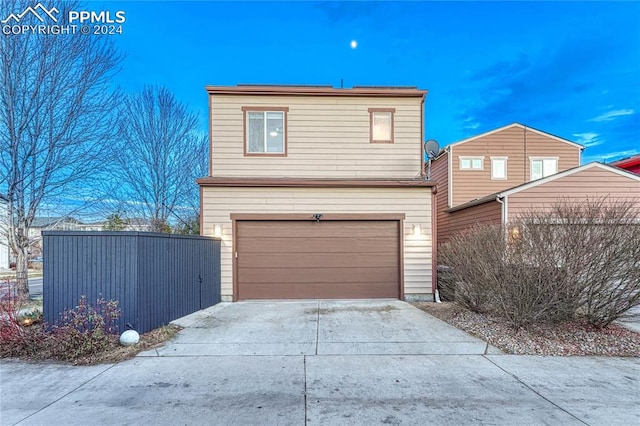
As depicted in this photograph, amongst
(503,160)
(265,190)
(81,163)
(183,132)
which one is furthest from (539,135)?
(81,163)

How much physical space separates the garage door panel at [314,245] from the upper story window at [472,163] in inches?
302

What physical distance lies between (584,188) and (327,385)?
1080 centimetres

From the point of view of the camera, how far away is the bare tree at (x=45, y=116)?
746cm

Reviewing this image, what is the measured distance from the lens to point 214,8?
1030cm

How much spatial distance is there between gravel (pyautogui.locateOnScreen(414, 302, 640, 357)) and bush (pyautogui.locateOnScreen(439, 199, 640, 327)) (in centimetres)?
17

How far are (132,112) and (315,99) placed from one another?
7939mm

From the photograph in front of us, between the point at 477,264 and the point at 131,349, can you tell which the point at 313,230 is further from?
the point at 131,349

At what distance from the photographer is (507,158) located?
1387cm

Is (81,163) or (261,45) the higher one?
(261,45)

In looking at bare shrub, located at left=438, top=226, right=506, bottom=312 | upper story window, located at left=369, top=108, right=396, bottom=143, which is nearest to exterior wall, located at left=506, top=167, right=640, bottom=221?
upper story window, located at left=369, top=108, right=396, bottom=143

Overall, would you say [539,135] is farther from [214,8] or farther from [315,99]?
[214,8]

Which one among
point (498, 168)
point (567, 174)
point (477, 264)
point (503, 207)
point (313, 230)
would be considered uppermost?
point (498, 168)

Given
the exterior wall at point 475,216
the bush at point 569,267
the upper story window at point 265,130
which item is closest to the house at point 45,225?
the upper story window at point 265,130

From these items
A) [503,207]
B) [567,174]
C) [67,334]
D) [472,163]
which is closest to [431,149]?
[503,207]
